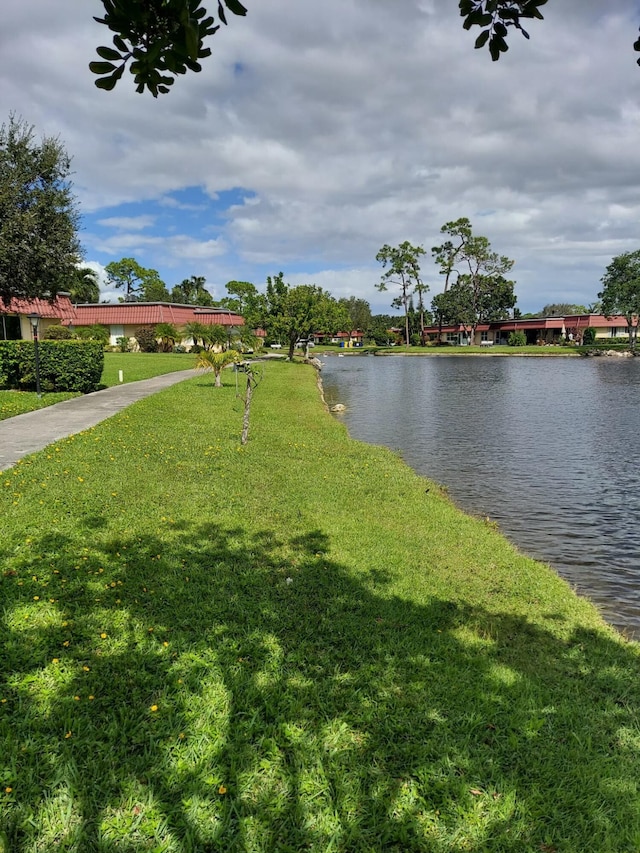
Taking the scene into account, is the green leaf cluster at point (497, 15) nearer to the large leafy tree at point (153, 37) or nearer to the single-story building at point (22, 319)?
the large leafy tree at point (153, 37)

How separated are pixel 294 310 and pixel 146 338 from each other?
50.9ft

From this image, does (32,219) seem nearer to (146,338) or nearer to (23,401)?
(23,401)

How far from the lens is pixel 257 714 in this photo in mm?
3238

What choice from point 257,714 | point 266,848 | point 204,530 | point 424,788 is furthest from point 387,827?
point 204,530

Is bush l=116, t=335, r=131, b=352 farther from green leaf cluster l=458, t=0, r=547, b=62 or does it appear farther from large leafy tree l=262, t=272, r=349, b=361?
green leaf cluster l=458, t=0, r=547, b=62

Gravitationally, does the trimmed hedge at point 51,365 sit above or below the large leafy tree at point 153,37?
below

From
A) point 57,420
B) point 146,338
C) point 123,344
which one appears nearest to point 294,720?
point 57,420

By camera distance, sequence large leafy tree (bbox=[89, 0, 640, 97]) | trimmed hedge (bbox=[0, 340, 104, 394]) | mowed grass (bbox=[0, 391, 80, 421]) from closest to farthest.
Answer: large leafy tree (bbox=[89, 0, 640, 97]), mowed grass (bbox=[0, 391, 80, 421]), trimmed hedge (bbox=[0, 340, 104, 394])

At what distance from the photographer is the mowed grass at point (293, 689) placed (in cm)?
256

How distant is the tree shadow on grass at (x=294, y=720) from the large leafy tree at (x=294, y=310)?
1509 inches

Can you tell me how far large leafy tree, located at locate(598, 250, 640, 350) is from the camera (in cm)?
6156

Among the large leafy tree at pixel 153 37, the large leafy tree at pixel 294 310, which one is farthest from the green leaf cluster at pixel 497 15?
the large leafy tree at pixel 294 310

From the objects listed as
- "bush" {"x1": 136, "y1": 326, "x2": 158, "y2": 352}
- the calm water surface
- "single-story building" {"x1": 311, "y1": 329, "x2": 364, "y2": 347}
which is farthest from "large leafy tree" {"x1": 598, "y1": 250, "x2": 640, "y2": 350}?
"bush" {"x1": 136, "y1": 326, "x2": 158, "y2": 352}

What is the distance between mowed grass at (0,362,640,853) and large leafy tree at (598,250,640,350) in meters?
66.8
